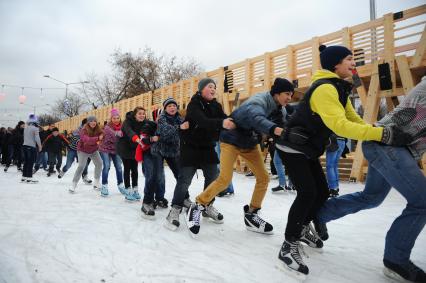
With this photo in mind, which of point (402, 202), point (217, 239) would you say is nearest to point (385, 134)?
point (217, 239)

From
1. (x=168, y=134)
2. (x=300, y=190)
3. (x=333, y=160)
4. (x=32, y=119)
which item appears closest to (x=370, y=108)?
(x=333, y=160)

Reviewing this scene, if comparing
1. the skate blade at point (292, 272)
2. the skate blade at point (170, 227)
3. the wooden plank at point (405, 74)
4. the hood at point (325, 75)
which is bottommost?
the skate blade at point (292, 272)

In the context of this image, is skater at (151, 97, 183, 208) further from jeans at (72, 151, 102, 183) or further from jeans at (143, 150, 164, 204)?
jeans at (72, 151, 102, 183)

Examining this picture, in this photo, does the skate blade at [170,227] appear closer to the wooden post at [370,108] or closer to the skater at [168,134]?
the skater at [168,134]

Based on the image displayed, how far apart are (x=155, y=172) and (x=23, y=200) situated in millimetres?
3092

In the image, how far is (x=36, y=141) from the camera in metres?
8.83

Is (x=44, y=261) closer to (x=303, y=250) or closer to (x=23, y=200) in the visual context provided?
(x=303, y=250)

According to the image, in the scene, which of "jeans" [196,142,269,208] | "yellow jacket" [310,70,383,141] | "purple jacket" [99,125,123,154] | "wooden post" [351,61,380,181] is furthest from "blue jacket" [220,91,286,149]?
"wooden post" [351,61,380,181]

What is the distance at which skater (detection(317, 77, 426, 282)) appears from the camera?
7.50 ft

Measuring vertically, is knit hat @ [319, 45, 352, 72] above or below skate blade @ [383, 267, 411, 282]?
above

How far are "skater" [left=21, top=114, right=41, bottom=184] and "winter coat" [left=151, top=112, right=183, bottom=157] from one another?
5585 millimetres

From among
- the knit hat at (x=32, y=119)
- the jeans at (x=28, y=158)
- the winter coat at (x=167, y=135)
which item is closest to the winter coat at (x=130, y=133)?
the winter coat at (x=167, y=135)

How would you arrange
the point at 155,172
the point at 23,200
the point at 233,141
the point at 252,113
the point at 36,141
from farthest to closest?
1. the point at 36,141
2. the point at 23,200
3. the point at 155,172
4. the point at 233,141
5. the point at 252,113

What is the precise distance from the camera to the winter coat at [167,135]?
15.3 feet
